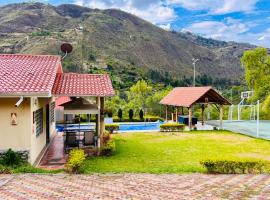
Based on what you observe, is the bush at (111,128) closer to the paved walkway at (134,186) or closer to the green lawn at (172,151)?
the green lawn at (172,151)

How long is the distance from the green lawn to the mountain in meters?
42.9

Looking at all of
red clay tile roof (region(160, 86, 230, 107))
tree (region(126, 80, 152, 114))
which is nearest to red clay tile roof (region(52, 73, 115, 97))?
red clay tile roof (region(160, 86, 230, 107))

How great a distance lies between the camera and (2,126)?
11305 millimetres

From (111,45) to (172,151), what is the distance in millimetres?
81683

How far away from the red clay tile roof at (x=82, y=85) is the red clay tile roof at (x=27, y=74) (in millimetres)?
764

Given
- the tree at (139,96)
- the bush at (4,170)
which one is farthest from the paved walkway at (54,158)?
the tree at (139,96)

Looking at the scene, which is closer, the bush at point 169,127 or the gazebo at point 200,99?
the bush at point 169,127

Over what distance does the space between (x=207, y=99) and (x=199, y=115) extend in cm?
942

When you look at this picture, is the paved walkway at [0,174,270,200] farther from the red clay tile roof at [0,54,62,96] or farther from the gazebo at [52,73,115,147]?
the gazebo at [52,73,115,147]

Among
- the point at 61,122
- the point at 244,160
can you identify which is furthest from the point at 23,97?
the point at 61,122

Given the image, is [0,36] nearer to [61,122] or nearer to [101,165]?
[61,122]

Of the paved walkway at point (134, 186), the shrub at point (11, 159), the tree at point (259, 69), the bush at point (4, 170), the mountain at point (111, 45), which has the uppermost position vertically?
the mountain at point (111, 45)

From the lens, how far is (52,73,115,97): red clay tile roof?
533 inches

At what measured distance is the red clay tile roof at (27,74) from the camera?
1087cm
